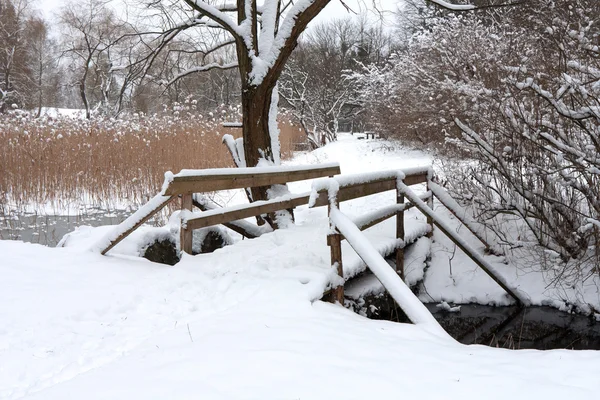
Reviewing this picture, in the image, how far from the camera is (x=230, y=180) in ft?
16.8

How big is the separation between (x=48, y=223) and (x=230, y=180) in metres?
4.45

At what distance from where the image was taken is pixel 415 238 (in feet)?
22.1

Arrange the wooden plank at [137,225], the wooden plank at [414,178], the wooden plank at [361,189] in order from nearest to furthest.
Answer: the wooden plank at [361,189] → the wooden plank at [137,225] → the wooden plank at [414,178]

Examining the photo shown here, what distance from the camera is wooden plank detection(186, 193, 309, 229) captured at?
4.80 metres

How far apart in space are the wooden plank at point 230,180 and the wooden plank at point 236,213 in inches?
9.8

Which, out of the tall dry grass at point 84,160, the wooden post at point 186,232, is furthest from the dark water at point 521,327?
the tall dry grass at point 84,160

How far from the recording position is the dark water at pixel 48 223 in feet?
23.0

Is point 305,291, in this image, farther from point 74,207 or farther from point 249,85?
point 74,207

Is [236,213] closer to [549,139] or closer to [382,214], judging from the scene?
[382,214]

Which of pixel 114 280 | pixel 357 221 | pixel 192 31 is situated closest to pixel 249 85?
pixel 192 31

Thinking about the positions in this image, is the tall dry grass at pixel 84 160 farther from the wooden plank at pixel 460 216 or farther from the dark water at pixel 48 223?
the wooden plank at pixel 460 216

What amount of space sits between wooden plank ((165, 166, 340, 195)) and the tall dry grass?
4.39 m

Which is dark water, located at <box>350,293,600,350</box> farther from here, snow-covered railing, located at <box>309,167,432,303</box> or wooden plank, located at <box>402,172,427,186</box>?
wooden plank, located at <box>402,172,427,186</box>

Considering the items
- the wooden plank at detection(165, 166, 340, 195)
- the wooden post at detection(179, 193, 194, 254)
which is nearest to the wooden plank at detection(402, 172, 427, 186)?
the wooden plank at detection(165, 166, 340, 195)
